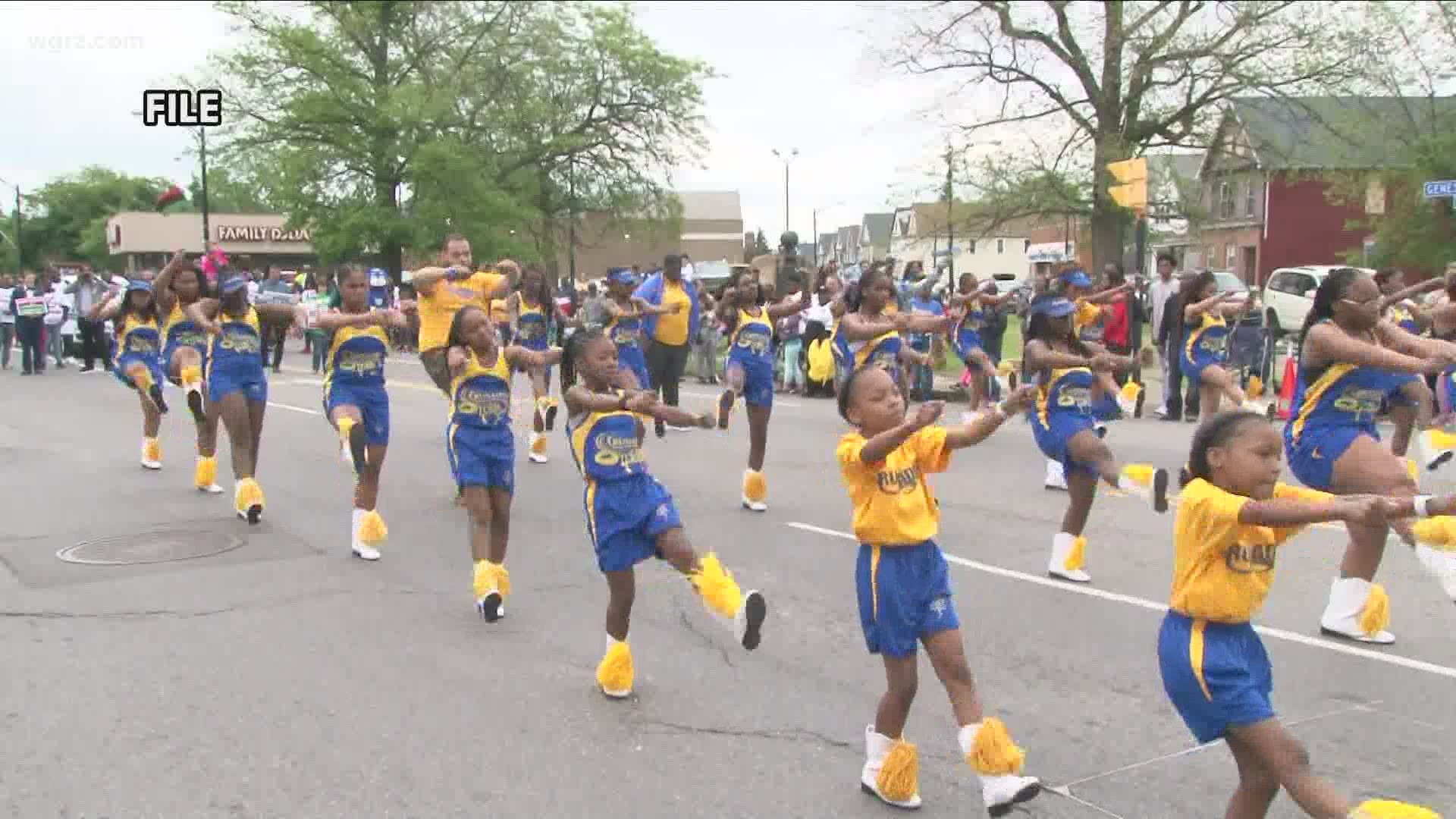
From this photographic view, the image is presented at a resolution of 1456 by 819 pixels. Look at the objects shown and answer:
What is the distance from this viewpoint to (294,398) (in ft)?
60.2

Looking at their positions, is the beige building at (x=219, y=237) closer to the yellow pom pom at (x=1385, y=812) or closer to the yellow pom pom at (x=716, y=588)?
the yellow pom pom at (x=716, y=588)

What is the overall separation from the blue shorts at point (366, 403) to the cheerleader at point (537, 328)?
3.50 m

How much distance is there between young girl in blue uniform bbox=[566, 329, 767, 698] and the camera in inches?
210

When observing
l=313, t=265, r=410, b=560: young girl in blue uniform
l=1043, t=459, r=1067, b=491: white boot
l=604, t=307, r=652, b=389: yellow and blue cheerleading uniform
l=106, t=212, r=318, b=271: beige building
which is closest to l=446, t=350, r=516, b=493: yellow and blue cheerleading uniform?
l=313, t=265, r=410, b=560: young girl in blue uniform

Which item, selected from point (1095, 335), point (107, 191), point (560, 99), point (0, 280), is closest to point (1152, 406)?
point (1095, 335)

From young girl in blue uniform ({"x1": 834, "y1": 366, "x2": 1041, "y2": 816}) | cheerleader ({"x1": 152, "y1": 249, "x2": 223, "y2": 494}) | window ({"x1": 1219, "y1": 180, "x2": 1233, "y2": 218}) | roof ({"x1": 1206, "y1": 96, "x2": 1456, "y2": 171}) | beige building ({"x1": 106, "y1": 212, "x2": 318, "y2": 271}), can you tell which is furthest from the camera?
beige building ({"x1": 106, "y1": 212, "x2": 318, "y2": 271})

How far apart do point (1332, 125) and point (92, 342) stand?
90.0 ft

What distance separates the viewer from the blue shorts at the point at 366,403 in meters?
8.35

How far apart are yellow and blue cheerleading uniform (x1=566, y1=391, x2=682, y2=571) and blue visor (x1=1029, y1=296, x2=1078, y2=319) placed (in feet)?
10.6

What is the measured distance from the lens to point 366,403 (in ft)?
27.7

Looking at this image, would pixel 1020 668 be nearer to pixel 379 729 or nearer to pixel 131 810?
pixel 379 729

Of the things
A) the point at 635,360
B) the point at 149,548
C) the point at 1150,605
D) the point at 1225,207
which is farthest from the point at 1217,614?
the point at 1225,207

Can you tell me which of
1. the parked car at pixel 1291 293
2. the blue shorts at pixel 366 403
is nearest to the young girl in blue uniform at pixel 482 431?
the blue shorts at pixel 366 403

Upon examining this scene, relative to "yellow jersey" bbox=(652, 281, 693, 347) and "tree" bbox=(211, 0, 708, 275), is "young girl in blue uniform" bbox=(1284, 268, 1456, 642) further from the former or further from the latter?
"tree" bbox=(211, 0, 708, 275)
